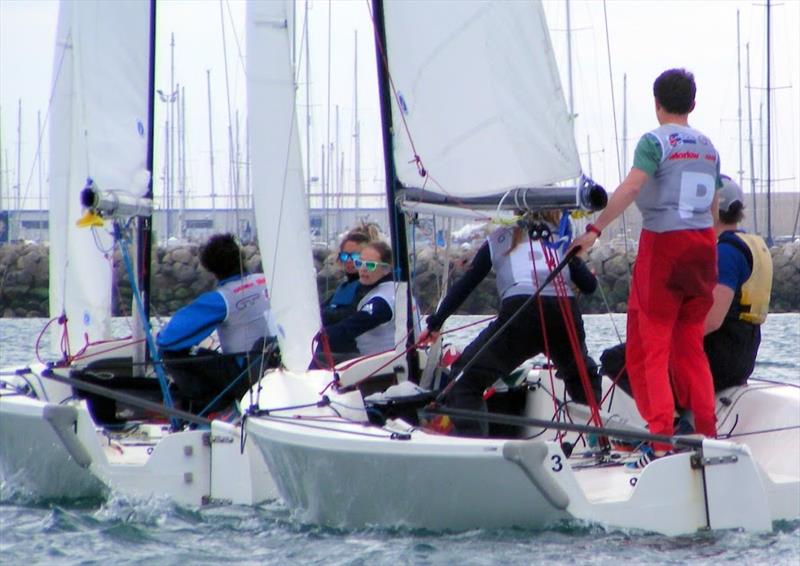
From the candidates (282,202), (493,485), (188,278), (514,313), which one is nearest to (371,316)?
(282,202)

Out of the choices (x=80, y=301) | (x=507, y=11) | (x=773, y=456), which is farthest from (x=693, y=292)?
(x=80, y=301)

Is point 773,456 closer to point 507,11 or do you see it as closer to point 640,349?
point 640,349

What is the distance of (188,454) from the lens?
768 centimetres

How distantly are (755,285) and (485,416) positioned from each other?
154 centimetres

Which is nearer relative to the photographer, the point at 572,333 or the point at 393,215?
the point at 572,333

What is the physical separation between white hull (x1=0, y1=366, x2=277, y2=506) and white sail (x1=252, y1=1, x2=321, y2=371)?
57 cm

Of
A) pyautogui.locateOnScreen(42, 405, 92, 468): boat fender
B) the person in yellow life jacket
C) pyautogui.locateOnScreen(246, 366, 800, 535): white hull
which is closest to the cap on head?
the person in yellow life jacket

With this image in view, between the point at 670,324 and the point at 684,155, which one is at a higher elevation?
the point at 684,155

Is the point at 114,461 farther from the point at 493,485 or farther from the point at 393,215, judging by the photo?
the point at 493,485

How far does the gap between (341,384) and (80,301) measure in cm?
355

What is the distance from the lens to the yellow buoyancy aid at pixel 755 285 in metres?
7.11

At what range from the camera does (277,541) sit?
6.55m

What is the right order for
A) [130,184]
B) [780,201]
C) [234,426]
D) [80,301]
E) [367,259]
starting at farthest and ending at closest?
[780,201] → [80,301] → [130,184] → [367,259] → [234,426]

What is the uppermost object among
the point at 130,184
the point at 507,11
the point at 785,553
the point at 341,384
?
the point at 507,11
